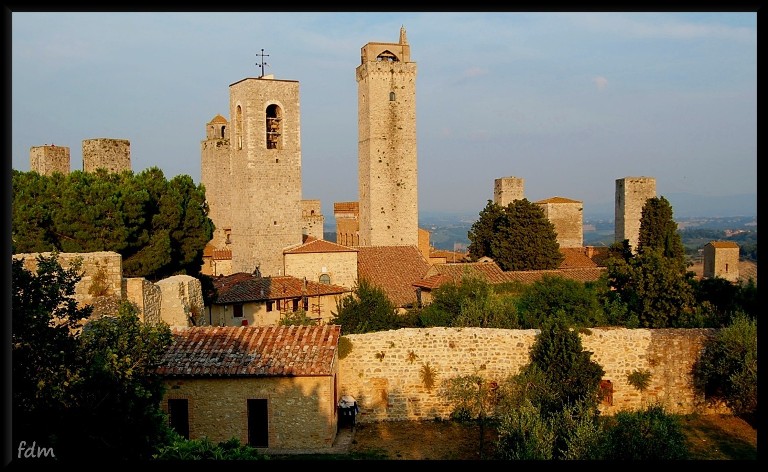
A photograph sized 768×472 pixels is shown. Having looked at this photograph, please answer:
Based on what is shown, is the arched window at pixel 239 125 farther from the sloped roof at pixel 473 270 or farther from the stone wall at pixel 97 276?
the stone wall at pixel 97 276

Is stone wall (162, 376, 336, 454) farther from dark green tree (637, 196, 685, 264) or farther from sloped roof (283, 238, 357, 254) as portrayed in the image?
dark green tree (637, 196, 685, 264)

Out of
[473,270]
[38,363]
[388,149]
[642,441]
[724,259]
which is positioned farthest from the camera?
[724,259]

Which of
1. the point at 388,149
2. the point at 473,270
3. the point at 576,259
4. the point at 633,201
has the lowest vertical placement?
the point at 576,259

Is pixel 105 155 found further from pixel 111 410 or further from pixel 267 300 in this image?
pixel 111 410

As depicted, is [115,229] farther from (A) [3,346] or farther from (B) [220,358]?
(A) [3,346]

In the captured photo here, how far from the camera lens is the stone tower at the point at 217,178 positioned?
1758 inches

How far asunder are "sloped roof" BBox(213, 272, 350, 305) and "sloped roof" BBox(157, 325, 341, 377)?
12.5 metres

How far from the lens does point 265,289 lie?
89.8 feet

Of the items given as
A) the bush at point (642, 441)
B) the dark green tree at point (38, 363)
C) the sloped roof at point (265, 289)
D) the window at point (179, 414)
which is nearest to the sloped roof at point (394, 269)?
the sloped roof at point (265, 289)

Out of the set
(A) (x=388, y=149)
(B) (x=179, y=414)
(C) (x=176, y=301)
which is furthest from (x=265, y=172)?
(B) (x=179, y=414)

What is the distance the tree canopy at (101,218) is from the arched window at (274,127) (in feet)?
35.3

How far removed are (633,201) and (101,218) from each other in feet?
148

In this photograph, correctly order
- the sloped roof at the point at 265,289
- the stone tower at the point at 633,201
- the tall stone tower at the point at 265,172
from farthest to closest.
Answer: the stone tower at the point at 633,201 → the tall stone tower at the point at 265,172 → the sloped roof at the point at 265,289

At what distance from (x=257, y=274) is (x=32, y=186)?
13.2m
